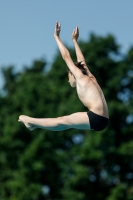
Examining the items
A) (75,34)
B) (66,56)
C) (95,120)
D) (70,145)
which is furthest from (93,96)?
(70,145)

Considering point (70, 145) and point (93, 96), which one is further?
point (70, 145)

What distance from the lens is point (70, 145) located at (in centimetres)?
4047

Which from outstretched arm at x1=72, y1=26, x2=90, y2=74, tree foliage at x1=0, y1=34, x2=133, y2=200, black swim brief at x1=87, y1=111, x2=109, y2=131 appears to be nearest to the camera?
black swim brief at x1=87, y1=111, x2=109, y2=131

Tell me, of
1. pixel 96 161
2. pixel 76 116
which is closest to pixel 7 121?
pixel 96 161

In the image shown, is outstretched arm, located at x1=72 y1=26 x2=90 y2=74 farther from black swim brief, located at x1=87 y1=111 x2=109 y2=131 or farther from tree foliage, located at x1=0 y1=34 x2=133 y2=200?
tree foliage, located at x1=0 y1=34 x2=133 y2=200

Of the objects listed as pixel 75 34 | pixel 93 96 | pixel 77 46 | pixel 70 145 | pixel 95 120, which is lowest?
pixel 70 145

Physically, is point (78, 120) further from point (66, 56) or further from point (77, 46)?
point (77, 46)

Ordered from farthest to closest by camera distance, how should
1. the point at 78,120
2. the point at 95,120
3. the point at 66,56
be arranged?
1. the point at 66,56
2. the point at 78,120
3. the point at 95,120

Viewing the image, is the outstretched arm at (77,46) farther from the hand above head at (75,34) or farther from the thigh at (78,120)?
the thigh at (78,120)

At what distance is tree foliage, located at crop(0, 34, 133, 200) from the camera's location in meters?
37.3

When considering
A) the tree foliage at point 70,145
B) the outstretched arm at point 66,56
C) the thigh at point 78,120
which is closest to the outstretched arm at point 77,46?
the outstretched arm at point 66,56

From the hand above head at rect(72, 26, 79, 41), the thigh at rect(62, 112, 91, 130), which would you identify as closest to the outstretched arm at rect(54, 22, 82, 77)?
the hand above head at rect(72, 26, 79, 41)

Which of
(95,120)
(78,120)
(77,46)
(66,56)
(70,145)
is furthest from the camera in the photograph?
(70,145)

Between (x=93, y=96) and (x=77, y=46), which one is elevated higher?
(x=77, y=46)
